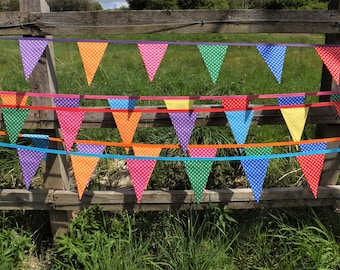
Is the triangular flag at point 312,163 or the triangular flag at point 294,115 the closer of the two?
the triangular flag at point 294,115

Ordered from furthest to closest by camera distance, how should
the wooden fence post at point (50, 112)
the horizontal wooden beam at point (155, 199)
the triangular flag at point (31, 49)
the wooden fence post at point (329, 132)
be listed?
1. the horizontal wooden beam at point (155, 199)
2. the wooden fence post at point (329, 132)
3. the wooden fence post at point (50, 112)
4. the triangular flag at point (31, 49)

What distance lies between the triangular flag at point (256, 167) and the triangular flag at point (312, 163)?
0.79 ft

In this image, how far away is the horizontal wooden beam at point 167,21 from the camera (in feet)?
7.95

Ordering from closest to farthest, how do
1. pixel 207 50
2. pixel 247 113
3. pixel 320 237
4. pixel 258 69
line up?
pixel 207 50, pixel 247 113, pixel 320 237, pixel 258 69

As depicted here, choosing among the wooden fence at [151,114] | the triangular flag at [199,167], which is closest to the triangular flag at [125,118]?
the wooden fence at [151,114]

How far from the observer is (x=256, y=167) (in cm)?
265

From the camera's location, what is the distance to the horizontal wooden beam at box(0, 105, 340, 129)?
2.62m

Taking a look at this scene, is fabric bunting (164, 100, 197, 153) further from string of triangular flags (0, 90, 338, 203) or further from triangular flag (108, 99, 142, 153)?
triangular flag (108, 99, 142, 153)

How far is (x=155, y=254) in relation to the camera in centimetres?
284

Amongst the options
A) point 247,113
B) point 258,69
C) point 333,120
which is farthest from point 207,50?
point 258,69

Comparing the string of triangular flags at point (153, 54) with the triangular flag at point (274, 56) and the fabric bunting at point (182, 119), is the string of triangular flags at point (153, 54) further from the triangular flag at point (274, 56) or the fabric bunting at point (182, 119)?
the fabric bunting at point (182, 119)

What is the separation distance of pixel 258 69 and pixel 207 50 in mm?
5607

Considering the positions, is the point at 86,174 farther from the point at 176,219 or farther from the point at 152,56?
the point at 152,56

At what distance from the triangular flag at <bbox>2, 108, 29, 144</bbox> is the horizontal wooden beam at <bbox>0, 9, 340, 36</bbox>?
494 mm
